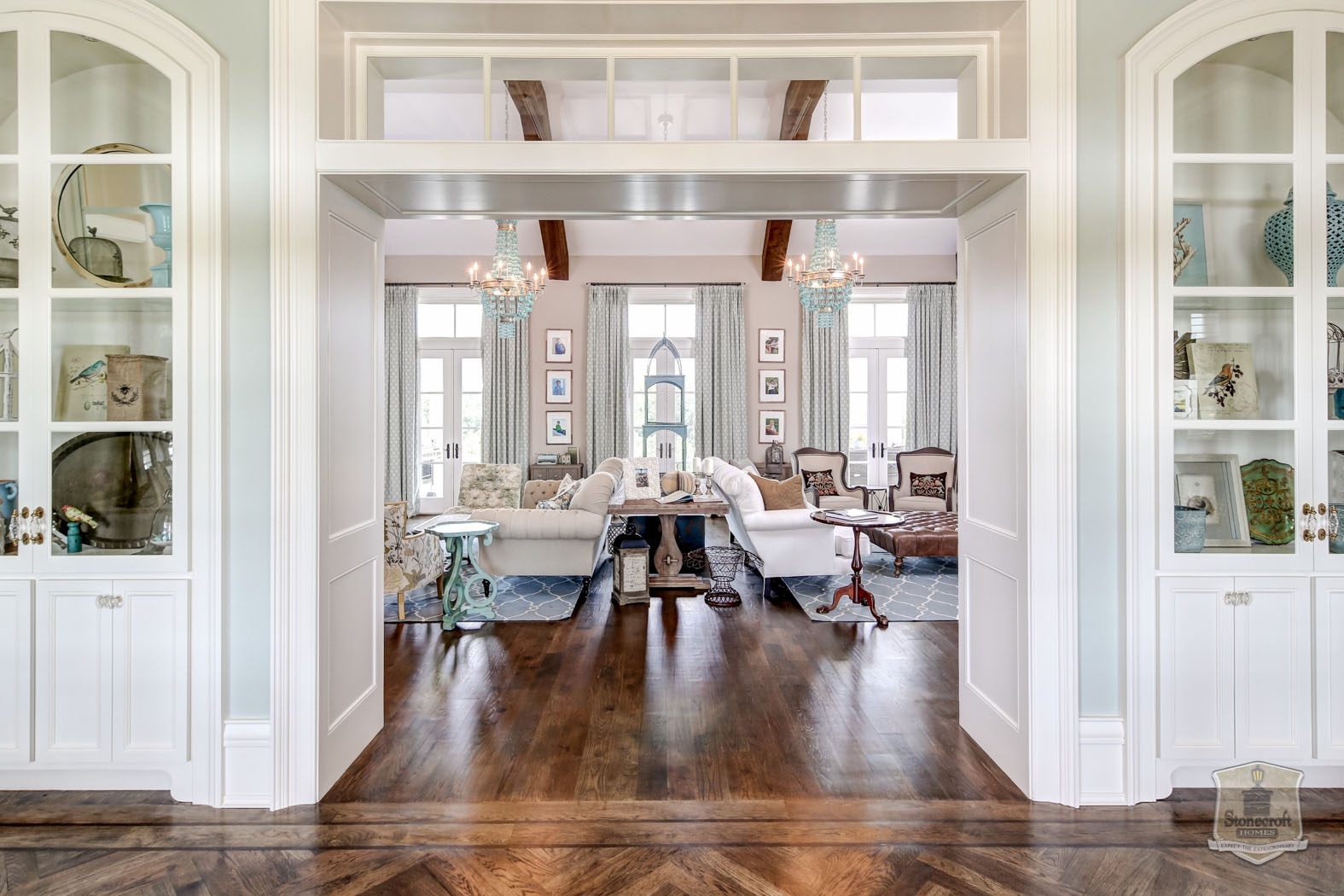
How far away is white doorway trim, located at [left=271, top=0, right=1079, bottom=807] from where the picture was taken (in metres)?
2.17

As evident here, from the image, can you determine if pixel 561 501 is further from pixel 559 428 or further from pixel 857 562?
pixel 559 428

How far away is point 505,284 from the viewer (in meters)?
5.98

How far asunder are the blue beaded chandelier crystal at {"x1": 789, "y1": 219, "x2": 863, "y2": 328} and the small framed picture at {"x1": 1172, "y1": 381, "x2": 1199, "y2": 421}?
3898 millimetres

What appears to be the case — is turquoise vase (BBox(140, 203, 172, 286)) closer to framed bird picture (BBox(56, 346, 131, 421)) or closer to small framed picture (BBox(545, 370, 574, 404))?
framed bird picture (BBox(56, 346, 131, 421))

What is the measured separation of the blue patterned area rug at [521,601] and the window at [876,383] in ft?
16.3

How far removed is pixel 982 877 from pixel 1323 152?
8.49ft

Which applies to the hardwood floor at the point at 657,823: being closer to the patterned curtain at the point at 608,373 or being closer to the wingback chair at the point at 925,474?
the wingback chair at the point at 925,474

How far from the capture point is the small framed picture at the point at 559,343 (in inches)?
347

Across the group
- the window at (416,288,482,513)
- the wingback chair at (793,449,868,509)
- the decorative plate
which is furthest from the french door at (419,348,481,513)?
the decorative plate

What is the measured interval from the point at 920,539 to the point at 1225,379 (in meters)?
3.35

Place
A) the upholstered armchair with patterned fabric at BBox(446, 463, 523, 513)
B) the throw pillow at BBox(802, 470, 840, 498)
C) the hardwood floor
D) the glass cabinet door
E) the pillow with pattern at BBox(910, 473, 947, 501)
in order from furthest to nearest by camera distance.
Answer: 1. the throw pillow at BBox(802, 470, 840, 498)
2. the pillow with pattern at BBox(910, 473, 947, 501)
3. the upholstered armchair with patterned fabric at BBox(446, 463, 523, 513)
4. the glass cabinet door
5. the hardwood floor

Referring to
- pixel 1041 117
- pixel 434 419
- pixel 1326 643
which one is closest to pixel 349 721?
pixel 1041 117

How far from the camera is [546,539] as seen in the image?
198 inches

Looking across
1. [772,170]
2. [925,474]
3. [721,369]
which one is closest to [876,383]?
[925,474]
